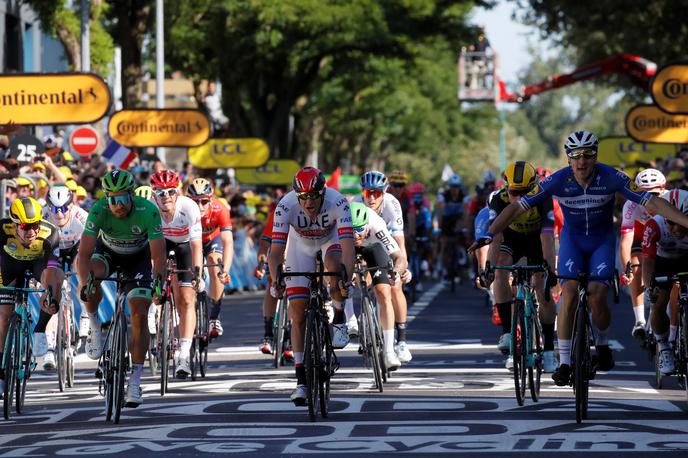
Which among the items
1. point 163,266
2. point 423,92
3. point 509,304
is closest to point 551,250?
point 509,304

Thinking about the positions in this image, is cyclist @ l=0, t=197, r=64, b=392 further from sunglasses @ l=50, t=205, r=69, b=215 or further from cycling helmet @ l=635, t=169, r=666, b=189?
cycling helmet @ l=635, t=169, r=666, b=189

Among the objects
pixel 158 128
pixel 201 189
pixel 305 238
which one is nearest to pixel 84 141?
pixel 158 128

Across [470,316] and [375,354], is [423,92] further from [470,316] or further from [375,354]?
[375,354]

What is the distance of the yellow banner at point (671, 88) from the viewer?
26125mm

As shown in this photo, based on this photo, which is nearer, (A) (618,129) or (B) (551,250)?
(B) (551,250)

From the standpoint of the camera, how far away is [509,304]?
593 inches

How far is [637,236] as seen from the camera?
16234 mm

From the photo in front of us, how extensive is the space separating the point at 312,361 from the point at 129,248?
1856mm

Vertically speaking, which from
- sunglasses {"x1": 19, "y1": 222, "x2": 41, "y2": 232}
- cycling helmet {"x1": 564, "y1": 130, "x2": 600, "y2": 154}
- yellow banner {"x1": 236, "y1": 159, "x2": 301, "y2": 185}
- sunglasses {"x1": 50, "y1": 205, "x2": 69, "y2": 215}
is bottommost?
sunglasses {"x1": 19, "y1": 222, "x2": 41, "y2": 232}

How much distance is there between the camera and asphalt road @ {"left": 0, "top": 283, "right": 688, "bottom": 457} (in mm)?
11047

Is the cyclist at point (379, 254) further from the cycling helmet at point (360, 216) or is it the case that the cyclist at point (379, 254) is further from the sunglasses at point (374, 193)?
the sunglasses at point (374, 193)

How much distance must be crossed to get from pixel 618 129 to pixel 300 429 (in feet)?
523

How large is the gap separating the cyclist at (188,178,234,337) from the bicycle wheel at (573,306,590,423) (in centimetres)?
563

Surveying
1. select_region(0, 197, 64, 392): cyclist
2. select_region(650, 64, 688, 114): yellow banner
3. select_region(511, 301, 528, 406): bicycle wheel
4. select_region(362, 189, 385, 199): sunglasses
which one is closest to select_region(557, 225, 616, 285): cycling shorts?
select_region(511, 301, 528, 406): bicycle wheel
